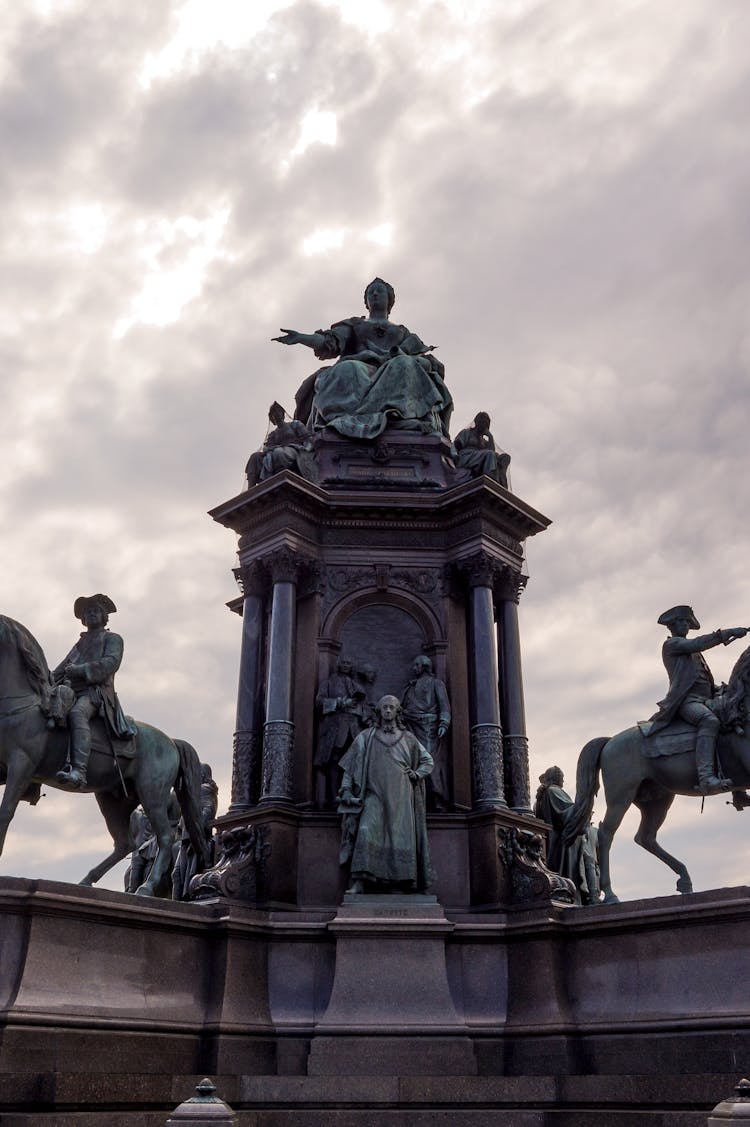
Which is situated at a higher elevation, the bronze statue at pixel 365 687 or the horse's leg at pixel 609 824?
the bronze statue at pixel 365 687

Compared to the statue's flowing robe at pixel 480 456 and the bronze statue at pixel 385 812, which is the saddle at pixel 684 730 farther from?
the statue's flowing robe at pixel 480 456

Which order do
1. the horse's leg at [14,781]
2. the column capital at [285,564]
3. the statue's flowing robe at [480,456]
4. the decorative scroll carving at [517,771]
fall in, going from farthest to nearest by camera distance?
the statue's flowing robe at [480,456] → the column capital at [285,564] → the decorative scroll carving at [517,771] → the horse's leg at [14,781]

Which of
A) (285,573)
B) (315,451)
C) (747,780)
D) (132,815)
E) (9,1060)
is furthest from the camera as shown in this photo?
(315,451)

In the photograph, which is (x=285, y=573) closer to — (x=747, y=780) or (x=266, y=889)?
(x=266, y=889)

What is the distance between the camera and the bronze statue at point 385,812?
15594 mm

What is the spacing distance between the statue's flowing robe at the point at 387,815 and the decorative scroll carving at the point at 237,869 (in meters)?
1.42

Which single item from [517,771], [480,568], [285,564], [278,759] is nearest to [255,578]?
[285,564]

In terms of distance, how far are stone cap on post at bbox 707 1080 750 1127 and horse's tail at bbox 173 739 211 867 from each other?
1002 centimetres

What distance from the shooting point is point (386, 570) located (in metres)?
18.9

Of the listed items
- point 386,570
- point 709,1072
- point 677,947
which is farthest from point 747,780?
point 386,570

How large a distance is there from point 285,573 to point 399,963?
6.55 meters

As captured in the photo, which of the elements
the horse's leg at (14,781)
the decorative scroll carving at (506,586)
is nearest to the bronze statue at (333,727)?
the decorative scroll carving at (506,586)

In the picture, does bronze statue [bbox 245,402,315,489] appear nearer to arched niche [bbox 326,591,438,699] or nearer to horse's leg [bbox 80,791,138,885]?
arched niche [bbox 326,591,438,699]

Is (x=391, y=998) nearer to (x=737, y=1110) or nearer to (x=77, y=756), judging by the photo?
(x=77, y=756)
